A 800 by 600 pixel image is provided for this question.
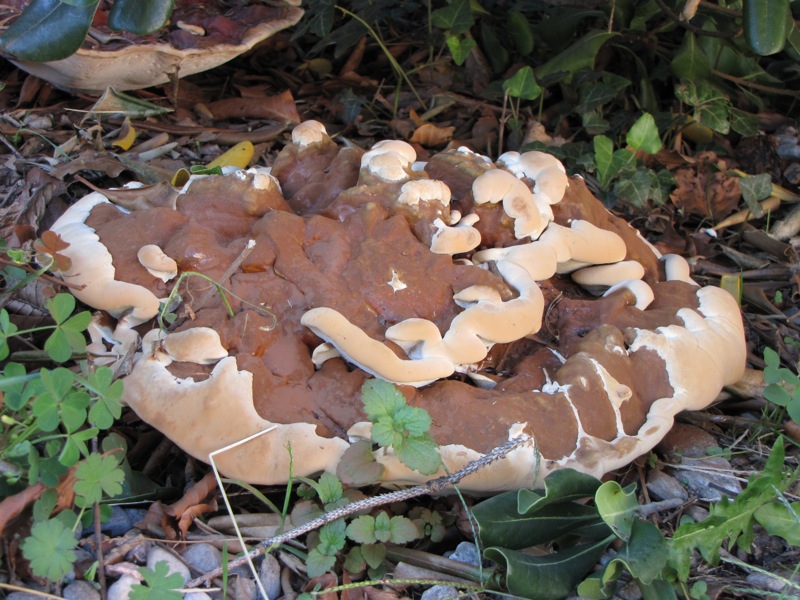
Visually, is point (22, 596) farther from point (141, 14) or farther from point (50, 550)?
point (141, 14)

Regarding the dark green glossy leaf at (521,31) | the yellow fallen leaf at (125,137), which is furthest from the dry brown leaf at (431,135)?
the yellow fallen leaf at (125,137)

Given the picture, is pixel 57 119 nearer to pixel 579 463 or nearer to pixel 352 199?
pixel 352 199

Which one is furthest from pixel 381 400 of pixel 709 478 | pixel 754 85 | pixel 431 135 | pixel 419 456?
pixel 754 85

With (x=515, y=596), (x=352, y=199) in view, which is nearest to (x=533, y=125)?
(x=352, y=199)

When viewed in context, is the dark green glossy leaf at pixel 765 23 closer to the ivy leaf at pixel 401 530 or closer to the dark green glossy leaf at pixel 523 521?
the dark green glossy leaf at pixel 523 521

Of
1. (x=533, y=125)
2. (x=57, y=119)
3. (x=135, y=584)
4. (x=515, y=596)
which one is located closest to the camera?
(x=135, y=584)

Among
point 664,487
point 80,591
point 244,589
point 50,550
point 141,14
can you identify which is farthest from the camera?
point 664,487
